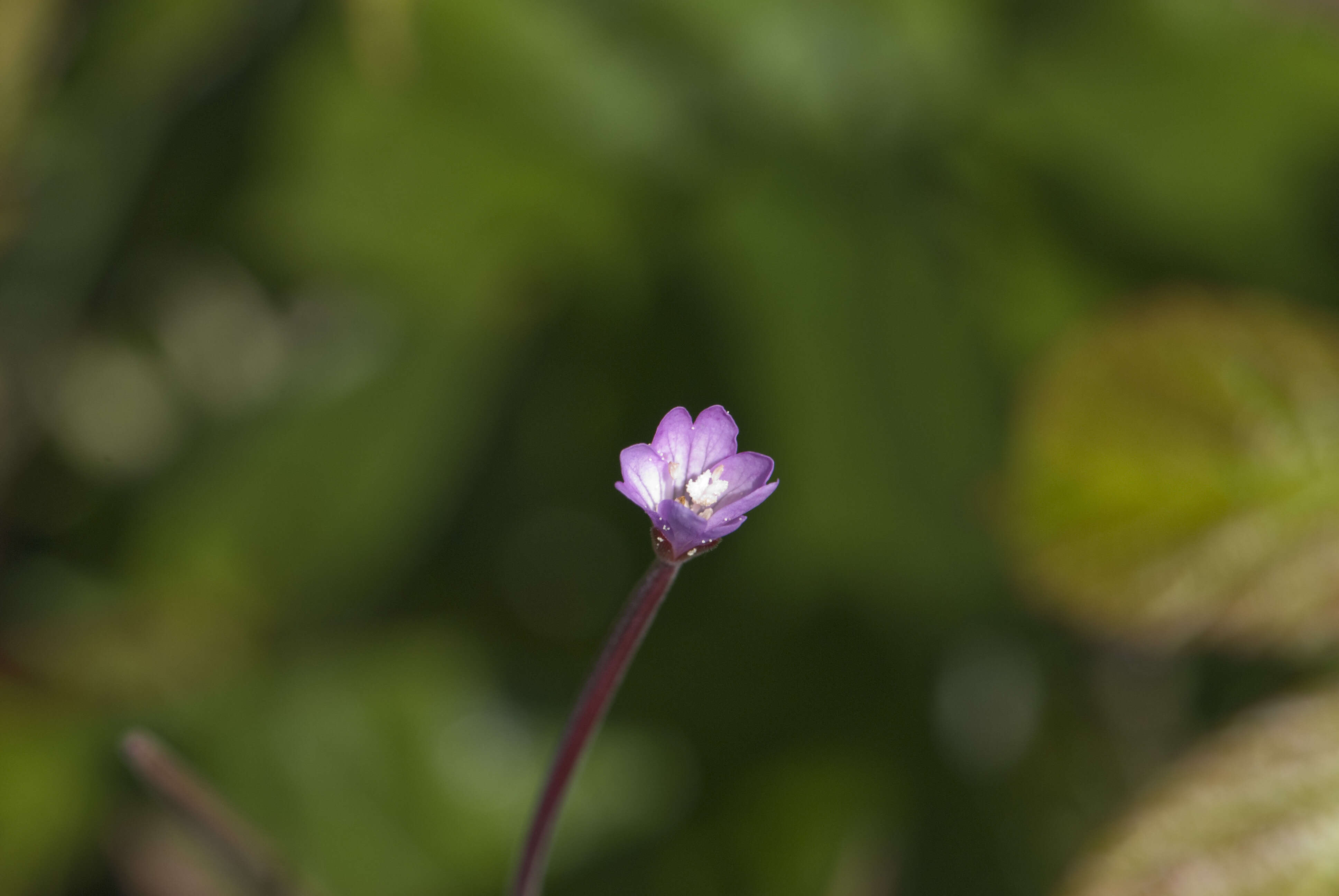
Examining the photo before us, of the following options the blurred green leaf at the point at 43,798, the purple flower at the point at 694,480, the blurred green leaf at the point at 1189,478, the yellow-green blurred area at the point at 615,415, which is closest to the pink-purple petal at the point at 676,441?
the purple flower at the point at 694,480

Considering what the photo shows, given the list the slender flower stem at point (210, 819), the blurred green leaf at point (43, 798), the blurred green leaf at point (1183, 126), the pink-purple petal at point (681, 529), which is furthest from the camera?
the blurred green leaf at point (1183, 126)

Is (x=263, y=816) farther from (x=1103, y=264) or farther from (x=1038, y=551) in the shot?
(x=1103, y=264)

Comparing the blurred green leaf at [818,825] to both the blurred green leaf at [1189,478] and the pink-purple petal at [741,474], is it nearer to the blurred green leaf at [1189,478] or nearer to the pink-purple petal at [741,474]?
the blurred green leaf at [1189,478]

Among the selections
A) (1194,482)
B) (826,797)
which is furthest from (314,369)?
(1194,482)

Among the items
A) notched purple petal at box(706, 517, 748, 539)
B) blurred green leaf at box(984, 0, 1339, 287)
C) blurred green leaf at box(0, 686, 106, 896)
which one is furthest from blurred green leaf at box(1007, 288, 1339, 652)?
blurred green leaf at box(0, 686, 106, 896)

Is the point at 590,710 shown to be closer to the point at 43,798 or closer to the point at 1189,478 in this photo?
the point at 1189,478

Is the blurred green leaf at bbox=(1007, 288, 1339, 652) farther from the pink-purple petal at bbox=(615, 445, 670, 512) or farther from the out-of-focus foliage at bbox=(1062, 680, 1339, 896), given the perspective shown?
the pink-purple petal at bbox=(615, 445, 670, 512)

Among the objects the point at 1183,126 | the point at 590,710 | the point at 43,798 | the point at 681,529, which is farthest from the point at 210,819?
the point at 1183,126
